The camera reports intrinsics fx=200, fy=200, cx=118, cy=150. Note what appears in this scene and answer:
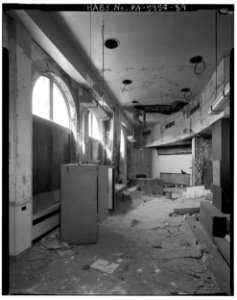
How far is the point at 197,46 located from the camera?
4016 millimetres

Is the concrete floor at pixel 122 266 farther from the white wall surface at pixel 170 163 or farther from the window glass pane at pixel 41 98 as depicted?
the white wall surface at pixel 170 163

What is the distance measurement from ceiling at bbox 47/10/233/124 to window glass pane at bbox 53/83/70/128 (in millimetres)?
1032

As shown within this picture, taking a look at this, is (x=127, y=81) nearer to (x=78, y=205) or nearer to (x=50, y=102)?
(x=50, y=102)

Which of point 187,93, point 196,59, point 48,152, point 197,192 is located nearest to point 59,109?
point 48,152

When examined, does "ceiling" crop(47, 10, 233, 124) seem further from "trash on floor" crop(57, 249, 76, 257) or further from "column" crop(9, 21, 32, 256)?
"trash on floor" crop(57, 249, 76, 257)

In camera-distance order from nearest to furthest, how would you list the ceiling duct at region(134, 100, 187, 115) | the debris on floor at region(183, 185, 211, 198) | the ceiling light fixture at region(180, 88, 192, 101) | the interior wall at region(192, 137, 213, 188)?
the ceiling light fixture at region(180, 88, 192, 101) < the debris on floor at region(183, 185, 211, 198) < the interior wall at region(192, 137, 213, 188) < the ceiling duct at region(134, 100, 187, 115)

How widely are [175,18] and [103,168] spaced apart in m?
3.33

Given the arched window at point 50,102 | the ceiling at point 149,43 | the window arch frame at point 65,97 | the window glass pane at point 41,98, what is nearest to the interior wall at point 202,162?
the ceiling at point 149,43

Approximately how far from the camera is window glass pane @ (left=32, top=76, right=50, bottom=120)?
146 inches

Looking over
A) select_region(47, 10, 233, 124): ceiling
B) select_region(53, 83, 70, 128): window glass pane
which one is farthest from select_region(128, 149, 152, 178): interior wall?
select_region(53, 83, 70, 128): window glass pane

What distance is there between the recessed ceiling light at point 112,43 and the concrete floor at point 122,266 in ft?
12.1

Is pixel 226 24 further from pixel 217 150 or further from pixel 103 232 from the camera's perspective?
pixel 103 232

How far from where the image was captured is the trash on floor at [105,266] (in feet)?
8.20

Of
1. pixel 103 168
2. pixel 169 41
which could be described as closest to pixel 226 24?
pixel 169 41
